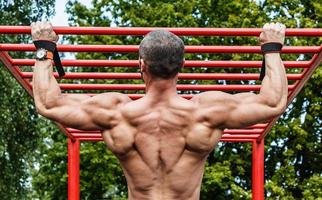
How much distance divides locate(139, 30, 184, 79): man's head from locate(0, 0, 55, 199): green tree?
1530cm

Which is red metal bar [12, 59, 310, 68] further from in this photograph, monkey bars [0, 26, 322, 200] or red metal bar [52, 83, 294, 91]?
red metal bar [52, 83, 294, 91]

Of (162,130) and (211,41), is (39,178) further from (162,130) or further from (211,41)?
(162,130)

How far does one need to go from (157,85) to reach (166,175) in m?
0.43

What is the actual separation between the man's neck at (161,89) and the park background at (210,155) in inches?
638

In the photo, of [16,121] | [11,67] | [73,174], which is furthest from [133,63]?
[16,121]

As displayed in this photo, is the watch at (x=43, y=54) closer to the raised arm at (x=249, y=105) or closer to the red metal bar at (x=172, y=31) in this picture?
the raised arm at (x=249, y=105)

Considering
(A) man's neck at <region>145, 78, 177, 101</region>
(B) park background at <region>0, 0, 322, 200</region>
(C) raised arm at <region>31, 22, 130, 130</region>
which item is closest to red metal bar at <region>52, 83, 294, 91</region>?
(C) raised arm at <region>31, 22, 130, 130</region>

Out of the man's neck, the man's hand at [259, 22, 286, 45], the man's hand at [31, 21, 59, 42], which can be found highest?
the man's hand at [31, 21, 59, 42]

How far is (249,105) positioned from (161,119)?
0.42 meters

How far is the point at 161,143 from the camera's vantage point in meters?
3.59

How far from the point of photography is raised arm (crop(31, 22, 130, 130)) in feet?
11.9

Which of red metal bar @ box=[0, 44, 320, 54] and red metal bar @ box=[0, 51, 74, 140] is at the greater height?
red metal bar @ box=[0, 51, 74, 140]

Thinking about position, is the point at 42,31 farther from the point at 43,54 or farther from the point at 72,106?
the point at 72,106

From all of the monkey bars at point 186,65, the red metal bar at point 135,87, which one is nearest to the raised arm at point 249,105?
the monkey bars at point 186,65
